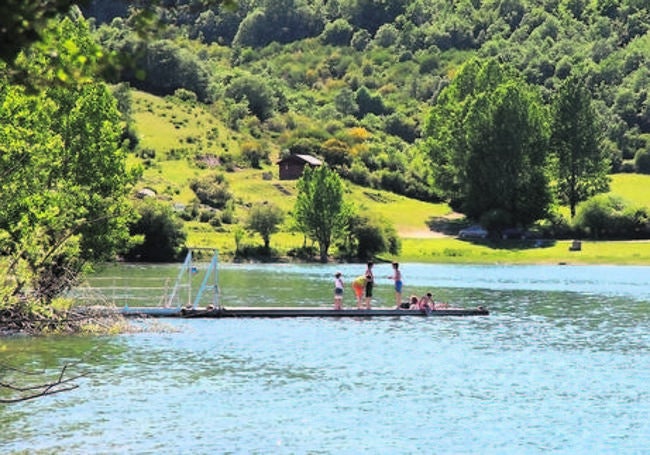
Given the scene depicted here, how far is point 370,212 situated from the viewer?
13775 centimetres

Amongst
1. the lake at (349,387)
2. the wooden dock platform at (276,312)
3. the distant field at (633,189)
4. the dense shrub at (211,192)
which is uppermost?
the distant field at (633,189)

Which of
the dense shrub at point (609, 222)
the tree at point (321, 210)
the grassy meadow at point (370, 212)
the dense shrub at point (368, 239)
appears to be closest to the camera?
the tree at point (321, 210)

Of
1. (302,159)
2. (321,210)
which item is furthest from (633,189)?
(321,210)

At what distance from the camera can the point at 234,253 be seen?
13138cm

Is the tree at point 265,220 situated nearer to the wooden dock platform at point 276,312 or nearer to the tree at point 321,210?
the tree at point 321,210

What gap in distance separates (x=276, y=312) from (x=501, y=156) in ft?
320

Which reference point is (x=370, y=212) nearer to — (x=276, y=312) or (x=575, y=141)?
(x=575, y=141)

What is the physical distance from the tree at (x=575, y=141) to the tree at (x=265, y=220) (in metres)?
49.4

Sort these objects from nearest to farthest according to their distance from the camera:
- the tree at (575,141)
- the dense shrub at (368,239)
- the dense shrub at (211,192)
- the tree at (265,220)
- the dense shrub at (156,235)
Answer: the dense shrub at (156,235) < the tree at (265,220) < the dense shrub at (368,239) < the dense shrub at (211,192) < the tree at (575,141)

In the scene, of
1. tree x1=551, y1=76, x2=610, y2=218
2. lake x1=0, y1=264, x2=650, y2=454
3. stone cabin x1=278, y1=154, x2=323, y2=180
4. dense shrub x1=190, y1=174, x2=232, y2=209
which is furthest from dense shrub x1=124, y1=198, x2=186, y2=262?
tree x1=551, y1=76, x2=610, y2=218

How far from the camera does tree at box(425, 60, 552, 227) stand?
493 feet

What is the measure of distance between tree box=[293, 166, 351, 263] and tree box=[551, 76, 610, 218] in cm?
4120

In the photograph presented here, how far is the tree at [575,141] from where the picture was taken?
158625 mm

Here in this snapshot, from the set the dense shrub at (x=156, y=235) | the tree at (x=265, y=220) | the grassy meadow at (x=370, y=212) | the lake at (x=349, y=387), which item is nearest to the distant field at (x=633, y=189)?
the grassy meadow at (x=370, y=212)
